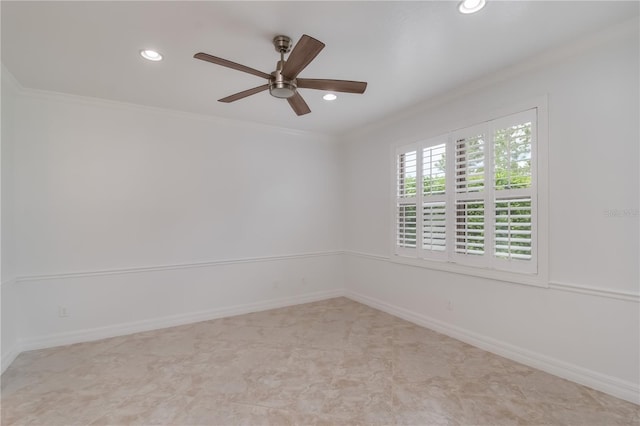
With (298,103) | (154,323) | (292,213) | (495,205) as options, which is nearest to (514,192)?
(495,205)

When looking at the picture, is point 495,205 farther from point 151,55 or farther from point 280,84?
point 151,55

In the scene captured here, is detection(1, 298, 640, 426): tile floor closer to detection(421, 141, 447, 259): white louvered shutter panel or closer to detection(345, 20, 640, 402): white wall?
detection(345, 20, 640, 402): white wall

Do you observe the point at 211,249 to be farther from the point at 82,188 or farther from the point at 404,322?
the point at 404,322

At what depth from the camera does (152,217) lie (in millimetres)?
3750

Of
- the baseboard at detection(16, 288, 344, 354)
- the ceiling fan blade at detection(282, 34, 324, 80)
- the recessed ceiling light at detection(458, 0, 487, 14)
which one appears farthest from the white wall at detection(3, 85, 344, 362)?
the recessed ceiling light at detection(458, 0, 487, 14)

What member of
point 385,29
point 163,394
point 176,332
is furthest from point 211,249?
point 385,29

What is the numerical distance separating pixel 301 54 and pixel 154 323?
11.8 feet

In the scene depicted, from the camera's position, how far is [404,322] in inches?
152

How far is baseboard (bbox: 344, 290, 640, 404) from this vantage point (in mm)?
2225

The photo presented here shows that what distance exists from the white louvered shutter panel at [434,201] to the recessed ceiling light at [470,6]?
5.46 ft

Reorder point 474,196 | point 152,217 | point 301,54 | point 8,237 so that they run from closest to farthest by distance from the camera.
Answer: point 301,54 → point 8,237 → point 474,196 → point 152,217

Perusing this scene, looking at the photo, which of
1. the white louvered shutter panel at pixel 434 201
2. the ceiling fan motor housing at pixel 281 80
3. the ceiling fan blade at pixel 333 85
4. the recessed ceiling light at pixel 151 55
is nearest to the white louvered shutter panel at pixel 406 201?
the white louvered shutter panel at pixel 434 201

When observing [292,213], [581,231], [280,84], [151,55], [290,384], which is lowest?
[290,384]

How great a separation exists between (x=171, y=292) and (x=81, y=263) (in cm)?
103
